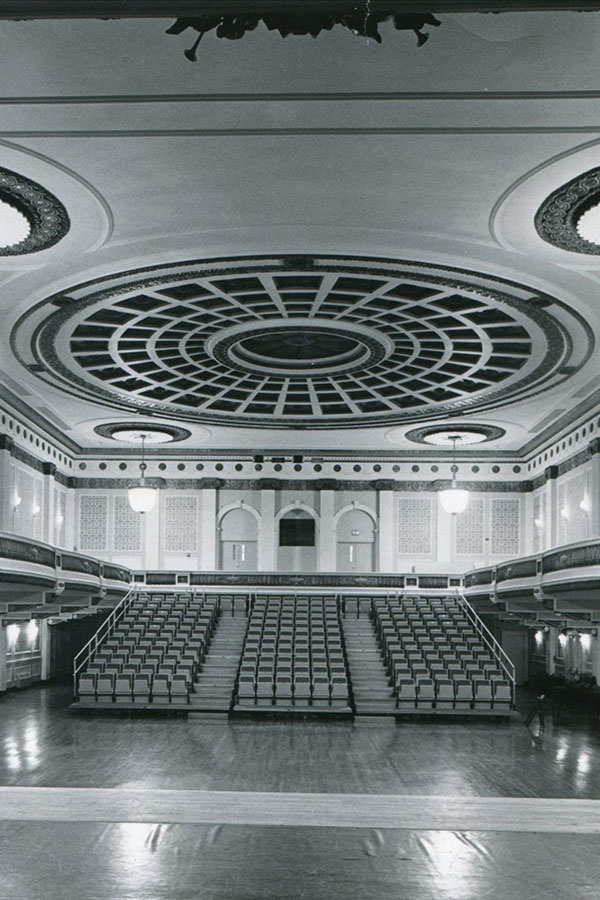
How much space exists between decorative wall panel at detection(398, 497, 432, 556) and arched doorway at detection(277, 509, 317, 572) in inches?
102

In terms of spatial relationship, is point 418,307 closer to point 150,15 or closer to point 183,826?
point 183,826

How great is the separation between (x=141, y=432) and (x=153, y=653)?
20.3 ft

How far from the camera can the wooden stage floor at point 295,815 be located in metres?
7.34

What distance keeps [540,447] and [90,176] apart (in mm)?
18142

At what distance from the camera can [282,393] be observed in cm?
1961

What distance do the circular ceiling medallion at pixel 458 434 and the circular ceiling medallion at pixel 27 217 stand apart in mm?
13801

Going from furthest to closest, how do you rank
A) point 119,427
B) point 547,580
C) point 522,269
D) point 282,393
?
point 119,427
point 282,393
point 547,580
point 522,269

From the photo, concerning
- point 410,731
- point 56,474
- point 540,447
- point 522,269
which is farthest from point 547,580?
point 56,474

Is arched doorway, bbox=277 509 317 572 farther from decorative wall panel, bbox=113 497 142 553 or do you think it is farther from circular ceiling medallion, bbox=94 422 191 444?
circular ceiling medallion, bbox=94 422 191 444

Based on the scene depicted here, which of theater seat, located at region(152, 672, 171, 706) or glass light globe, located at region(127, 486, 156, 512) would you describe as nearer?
theater seat, located at region(152, 672, 171, 706)

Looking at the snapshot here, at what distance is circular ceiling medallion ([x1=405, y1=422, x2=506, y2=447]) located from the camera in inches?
917

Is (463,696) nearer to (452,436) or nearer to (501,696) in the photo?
(501,696)

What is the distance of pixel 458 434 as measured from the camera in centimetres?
2397

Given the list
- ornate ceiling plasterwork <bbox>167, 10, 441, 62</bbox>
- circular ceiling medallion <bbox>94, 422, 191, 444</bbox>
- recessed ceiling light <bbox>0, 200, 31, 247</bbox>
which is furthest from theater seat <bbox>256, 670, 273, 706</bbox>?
ornate ceiling plasterwork <bbox>167, 10, 441, 62</bbox>
